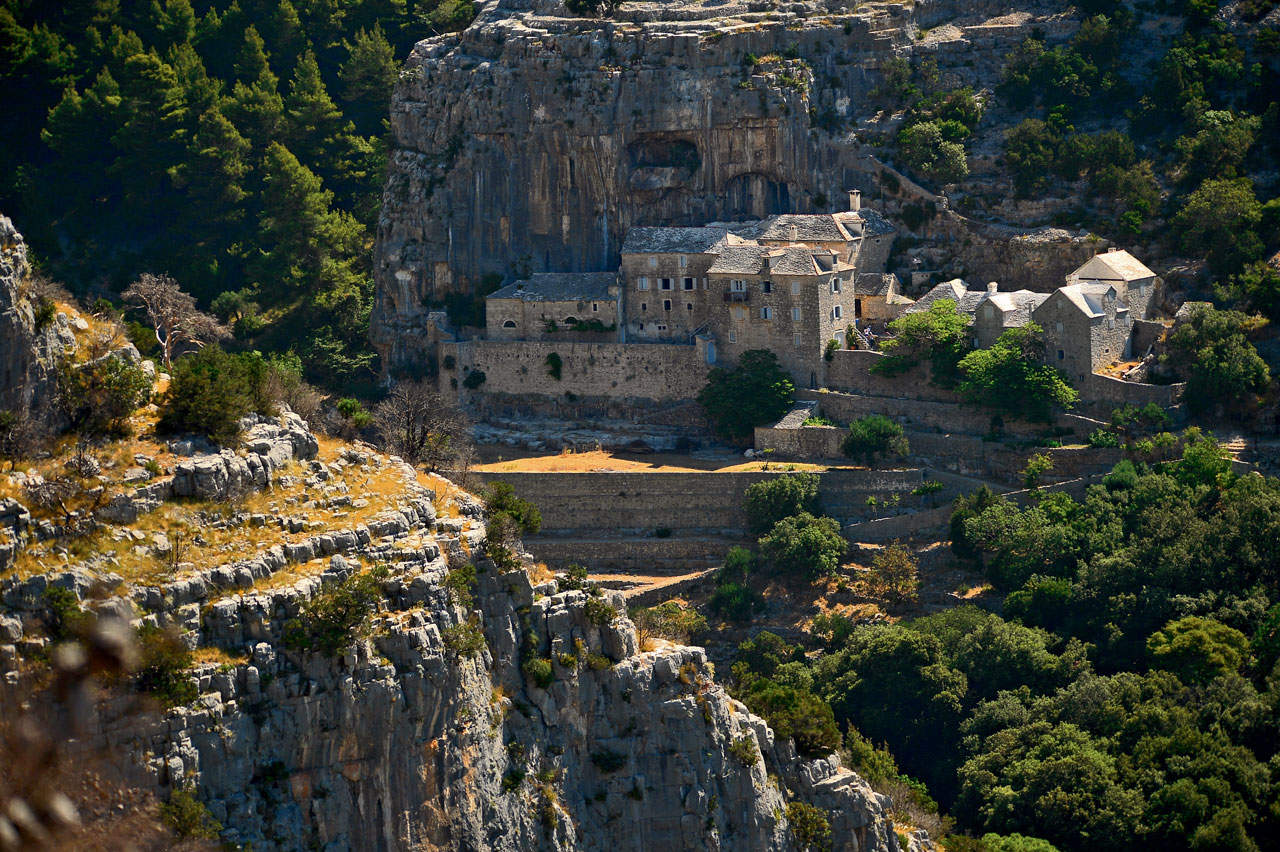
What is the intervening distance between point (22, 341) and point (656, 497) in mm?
33259

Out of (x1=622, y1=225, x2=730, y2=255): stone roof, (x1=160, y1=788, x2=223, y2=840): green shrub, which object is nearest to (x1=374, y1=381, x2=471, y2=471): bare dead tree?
(x1=622, y1=225, x2=730, y2=255): stone roof

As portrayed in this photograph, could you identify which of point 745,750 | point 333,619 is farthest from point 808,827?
point 333,619

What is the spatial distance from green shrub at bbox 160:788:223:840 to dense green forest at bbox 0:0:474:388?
4537 cm

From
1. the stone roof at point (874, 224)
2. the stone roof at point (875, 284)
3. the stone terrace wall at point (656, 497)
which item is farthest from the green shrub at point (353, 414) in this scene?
the stone roof at point (874, 224)

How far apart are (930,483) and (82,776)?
133 ft

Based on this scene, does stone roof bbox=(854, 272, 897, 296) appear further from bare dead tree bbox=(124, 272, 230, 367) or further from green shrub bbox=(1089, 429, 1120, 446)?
bare dead tree bbox=(124, 272, 230, 367)

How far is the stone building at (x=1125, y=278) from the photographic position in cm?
7269

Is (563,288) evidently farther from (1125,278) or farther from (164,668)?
(164,668)

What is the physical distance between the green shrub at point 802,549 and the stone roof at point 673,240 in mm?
13288

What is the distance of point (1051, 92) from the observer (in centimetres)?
8500

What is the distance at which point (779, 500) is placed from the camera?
70.3 m

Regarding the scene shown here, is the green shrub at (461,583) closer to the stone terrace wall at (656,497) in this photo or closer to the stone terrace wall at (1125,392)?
the stone terrace wall at (656,497)

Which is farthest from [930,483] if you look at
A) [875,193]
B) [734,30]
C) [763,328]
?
[734,30]

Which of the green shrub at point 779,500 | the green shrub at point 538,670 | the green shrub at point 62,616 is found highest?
the green shrub at point 62,616
